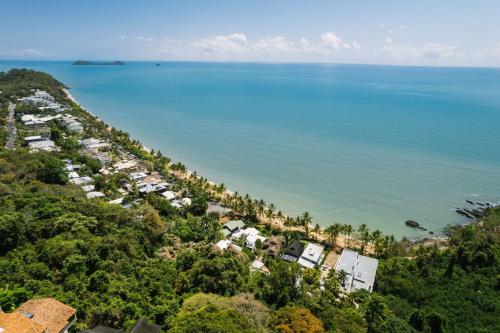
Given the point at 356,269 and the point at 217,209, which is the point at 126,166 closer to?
the point at 217,209

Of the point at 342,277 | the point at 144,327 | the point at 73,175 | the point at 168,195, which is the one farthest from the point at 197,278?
the point at 73,175

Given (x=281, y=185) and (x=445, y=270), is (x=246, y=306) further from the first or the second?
(x=281, y=185)

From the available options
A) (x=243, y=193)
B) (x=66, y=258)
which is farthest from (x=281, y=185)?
(x=66, y=258)

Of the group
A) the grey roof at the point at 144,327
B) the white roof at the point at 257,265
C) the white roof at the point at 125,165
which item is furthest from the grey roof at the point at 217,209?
the grey roof at the point at 144,327

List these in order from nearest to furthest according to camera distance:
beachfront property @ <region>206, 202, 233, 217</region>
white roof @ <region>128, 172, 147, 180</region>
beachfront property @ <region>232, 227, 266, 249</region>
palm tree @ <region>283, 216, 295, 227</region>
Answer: beachfront property @ <region>232, 227, 266, 249</region> → palm tree @ <region>283, 216, 295, 227</region> → beachfront property @ <region>206, 202, 233, 217</region> → white roof @ <region>128, 172, 147, 180</region>

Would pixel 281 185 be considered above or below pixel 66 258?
below

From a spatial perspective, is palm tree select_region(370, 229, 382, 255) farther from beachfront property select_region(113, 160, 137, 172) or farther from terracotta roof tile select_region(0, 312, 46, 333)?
beachfront property select_region(113, 160, 137, 172)

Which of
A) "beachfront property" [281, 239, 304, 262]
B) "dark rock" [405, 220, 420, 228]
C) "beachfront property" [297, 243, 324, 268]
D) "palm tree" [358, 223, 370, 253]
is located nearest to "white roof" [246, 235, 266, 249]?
"beachfront property" [281, 239, 304, 262]
